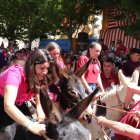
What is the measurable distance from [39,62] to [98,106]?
1.33 m

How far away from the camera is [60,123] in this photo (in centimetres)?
312

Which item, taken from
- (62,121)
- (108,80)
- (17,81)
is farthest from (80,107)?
(108,80)

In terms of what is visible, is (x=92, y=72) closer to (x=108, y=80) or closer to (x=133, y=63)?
(x=108, y=80)

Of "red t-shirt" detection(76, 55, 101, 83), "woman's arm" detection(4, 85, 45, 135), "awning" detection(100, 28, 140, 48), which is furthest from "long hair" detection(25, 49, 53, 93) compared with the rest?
"awning" detection(100, 28, 140, 48)

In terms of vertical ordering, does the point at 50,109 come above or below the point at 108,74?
above

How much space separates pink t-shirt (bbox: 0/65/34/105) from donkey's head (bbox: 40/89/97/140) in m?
0.53

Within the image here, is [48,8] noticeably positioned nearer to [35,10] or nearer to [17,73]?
[35,10]

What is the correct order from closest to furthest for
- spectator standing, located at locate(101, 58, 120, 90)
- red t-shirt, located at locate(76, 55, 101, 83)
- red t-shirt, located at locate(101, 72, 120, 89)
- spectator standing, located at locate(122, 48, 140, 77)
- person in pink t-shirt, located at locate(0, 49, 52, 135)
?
person in pink t-shirt, located at locate(0, 49, 52, 135), red t-shirt, located at locate(101, 72, 120, 89), spectator standing, located at locate(101, 58, 120, 90), red t-shirt, located at locate(76, 55, 101, 83), spectator standing, located at locate(122, 48, 140, 77)

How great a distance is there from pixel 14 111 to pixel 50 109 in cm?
49

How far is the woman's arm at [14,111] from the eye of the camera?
3.28 metres

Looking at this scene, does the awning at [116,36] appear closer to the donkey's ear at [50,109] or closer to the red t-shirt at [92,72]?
the red t-shirt at [92,72]

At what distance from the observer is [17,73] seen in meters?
3.73

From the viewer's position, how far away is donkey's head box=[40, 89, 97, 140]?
306 centimetres

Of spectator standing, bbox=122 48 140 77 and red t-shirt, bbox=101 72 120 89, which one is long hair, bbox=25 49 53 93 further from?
spectator standing, bbox=122 48 140 77
